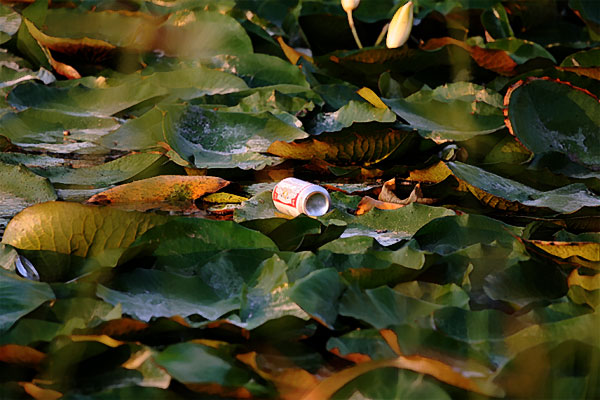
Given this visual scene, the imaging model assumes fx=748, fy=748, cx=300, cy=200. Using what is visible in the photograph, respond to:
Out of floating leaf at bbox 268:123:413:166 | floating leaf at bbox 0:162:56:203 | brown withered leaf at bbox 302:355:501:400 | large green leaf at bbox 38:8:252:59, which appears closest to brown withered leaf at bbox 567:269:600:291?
brown withered leaf at bbox 302:355:501:400

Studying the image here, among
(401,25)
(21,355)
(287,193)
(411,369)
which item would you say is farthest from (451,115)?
(21,355)

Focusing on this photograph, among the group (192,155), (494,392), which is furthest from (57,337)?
(192,155)

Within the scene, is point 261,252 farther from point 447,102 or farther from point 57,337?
point 447,102

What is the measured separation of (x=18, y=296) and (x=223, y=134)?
3.07 feet

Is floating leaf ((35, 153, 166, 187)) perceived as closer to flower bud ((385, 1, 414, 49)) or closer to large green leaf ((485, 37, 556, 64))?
flower bud ((385, 1, 414, 49))

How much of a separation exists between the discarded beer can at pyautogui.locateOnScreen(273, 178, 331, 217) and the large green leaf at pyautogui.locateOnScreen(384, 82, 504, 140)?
0.47m

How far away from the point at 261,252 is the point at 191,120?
796 millimetres

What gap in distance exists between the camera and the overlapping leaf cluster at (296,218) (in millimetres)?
871

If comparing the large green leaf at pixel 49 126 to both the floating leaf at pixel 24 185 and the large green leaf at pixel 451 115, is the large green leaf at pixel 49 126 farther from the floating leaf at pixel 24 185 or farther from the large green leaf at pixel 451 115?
the large green leaf at pixel 451 115

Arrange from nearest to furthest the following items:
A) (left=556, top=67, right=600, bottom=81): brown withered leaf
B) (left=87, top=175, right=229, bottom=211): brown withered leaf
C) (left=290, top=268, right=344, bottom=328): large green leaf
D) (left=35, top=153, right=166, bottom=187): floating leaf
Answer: (left=290, top=268, right=344, bottom=328): large green leaf, (left=87, top=175, right=229, bottom=211): brown withered leaf, (left=35, top=153, right=166, bottom=187): floating leaf, (left=556, top=67, right=600, bottom=81): brown withered leaf

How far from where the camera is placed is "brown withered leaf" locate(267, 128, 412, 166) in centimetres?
172

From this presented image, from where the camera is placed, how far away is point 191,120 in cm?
184

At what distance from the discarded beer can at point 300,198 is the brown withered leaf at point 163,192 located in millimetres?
171

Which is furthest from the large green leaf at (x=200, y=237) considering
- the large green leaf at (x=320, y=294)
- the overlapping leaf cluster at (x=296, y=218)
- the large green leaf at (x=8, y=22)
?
the large green leaf at (x=8, y=22)
